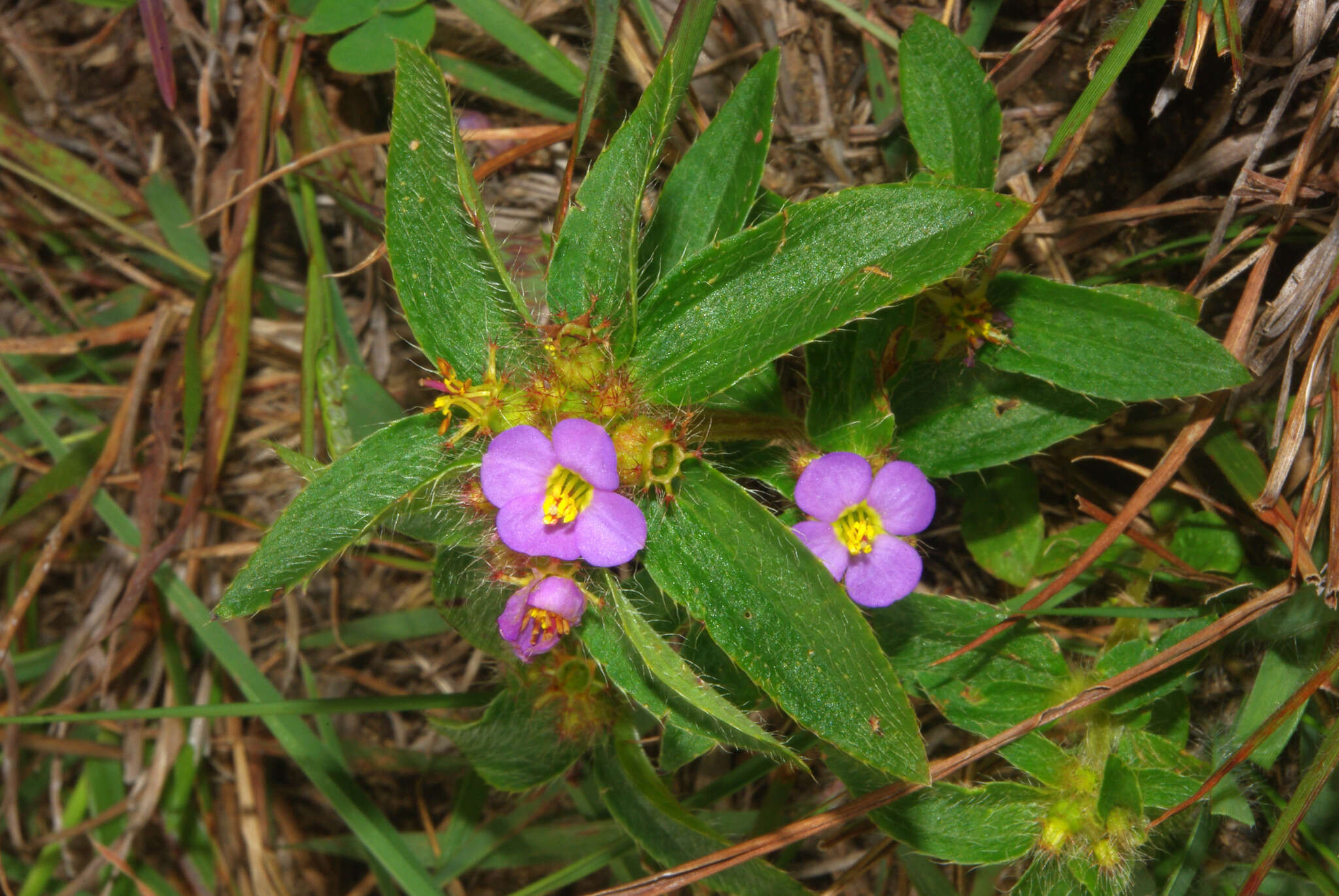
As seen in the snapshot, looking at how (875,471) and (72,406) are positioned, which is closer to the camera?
(875,471)

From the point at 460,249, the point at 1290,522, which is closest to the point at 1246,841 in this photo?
the point at 1290,522

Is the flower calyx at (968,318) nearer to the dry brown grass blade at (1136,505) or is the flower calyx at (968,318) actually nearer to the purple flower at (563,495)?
the dry brown grass blade at (1136,505)

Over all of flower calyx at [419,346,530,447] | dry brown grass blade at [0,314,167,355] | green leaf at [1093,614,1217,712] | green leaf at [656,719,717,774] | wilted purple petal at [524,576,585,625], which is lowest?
green leaf at [656,719,717,774]

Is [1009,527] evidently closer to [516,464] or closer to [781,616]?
[781,616]

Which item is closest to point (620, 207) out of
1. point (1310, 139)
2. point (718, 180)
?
point (718, 180)

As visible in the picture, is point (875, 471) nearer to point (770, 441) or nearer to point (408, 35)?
point (770, 441)

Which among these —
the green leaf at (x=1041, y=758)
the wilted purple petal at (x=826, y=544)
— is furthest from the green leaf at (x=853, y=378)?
the green leaf at (x=1041, y=758)

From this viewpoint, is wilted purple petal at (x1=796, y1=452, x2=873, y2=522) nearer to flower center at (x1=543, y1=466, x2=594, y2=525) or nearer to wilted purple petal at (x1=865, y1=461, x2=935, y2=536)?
wilted purple petal at (x1=865, y1=461, x2=935, y2=536)

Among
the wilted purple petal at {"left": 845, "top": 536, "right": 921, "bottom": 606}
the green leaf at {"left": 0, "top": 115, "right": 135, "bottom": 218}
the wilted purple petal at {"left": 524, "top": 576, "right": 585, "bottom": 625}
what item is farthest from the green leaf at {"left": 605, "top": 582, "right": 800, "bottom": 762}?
the green leaf at {"left": 0, "top": 115, "right": 135, "bottom": 218}
